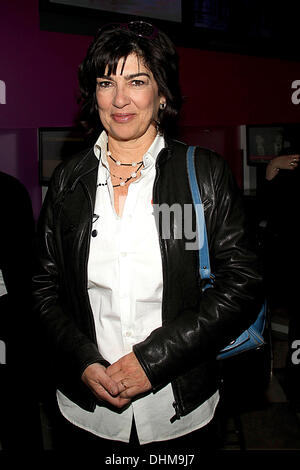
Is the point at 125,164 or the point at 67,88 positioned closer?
the point at 125,164

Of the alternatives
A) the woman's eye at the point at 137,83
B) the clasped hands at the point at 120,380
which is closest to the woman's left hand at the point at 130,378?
the clasped hands at the point at 120,380

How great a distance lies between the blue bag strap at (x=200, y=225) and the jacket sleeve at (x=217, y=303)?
0.07ft

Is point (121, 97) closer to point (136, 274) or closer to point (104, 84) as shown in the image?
point (104, 84)

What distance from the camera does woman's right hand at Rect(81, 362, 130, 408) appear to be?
Result: 47.1 inches

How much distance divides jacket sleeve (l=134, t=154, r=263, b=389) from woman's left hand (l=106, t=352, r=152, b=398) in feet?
0.07

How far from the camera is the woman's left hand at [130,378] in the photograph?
1.19 meters

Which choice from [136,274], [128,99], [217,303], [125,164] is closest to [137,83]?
[128,99]

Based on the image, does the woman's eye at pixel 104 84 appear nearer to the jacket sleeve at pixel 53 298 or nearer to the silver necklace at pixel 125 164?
the silver necklace at pixel 125 164

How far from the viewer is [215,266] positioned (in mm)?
1298

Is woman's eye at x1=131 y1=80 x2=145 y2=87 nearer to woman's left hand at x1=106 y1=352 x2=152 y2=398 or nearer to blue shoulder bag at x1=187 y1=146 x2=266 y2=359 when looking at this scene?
blue shoulder bag at x1=187 y1=146 x2=266 y2=359

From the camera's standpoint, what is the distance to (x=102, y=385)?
4.00 feet

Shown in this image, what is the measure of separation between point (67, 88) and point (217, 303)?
1.46m

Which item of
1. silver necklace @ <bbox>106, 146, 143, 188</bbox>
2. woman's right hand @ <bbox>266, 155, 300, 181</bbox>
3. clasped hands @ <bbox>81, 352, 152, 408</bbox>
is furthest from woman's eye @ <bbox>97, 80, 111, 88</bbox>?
woman's right hand @ <bbox>266, 155, 300, 181</bbox>
